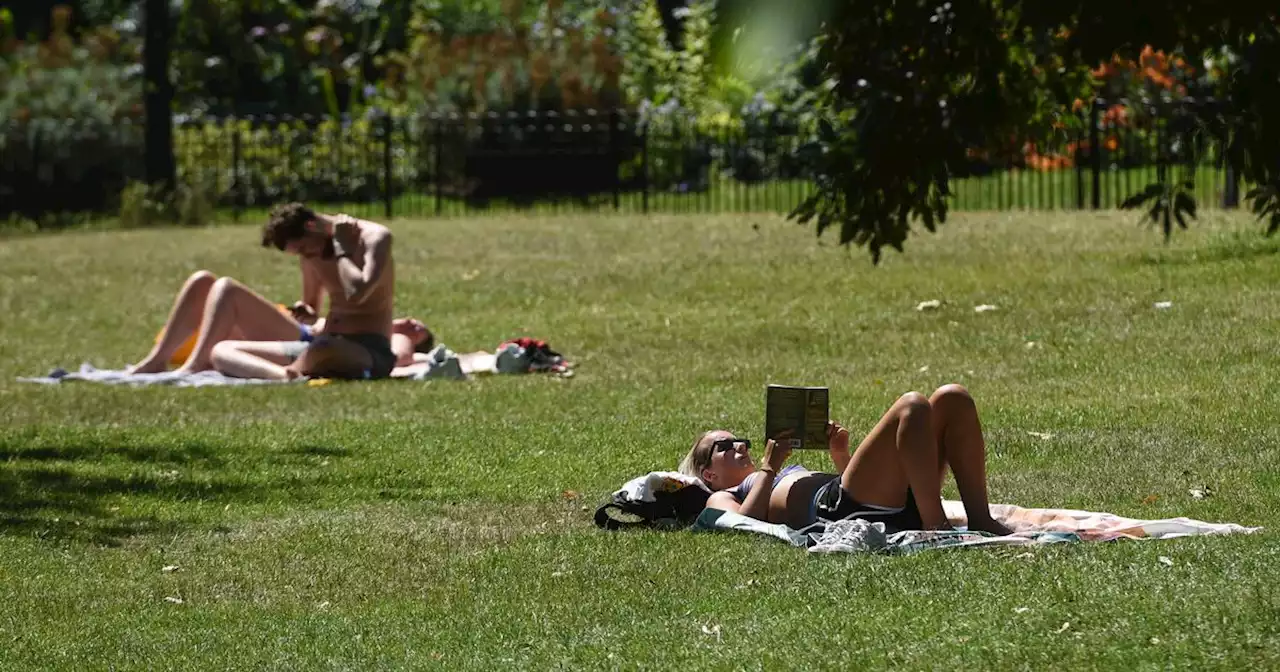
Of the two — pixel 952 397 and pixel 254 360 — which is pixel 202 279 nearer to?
pixel 254 360

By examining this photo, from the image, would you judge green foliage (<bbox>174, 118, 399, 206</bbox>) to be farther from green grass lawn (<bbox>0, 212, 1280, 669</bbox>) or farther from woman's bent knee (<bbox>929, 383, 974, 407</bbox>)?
woman's bent knee (<bbox>929, 383, 974, 407</bbox>)

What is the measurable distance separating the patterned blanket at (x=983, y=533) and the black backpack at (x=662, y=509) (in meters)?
0.28

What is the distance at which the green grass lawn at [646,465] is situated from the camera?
651 cm

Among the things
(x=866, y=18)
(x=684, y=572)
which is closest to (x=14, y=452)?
(x=684, y=572)

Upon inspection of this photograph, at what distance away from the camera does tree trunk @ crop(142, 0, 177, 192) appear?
2586 centimetres

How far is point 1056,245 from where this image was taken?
1766 centimetres

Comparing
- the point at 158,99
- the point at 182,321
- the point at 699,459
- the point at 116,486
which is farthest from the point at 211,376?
the point at 158,99

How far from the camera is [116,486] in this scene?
9977mm

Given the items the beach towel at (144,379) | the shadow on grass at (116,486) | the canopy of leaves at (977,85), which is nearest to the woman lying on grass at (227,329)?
the beach towel at (144,379)

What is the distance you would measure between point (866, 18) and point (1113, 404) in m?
6.04

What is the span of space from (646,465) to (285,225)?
4306 millimetres

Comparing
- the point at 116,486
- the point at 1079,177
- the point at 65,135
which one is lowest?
the point at 116,486

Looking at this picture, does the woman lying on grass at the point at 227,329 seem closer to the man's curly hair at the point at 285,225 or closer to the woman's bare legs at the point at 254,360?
the woman's bare legs at the point at 254,360

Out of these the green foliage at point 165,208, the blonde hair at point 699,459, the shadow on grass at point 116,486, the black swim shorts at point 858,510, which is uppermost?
the green foliage at point 165,208
